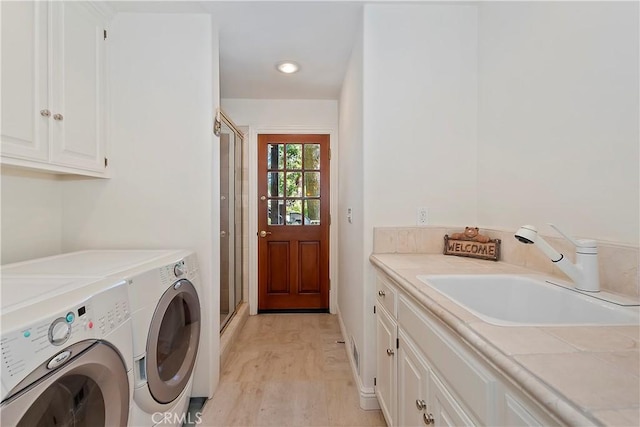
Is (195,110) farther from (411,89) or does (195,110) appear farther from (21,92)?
(411,89)

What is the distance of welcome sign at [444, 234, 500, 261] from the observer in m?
1.50

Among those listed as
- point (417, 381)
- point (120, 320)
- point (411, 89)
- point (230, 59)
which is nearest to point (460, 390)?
point (417, 381)

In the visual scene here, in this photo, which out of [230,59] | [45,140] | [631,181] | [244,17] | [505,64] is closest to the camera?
[631,181]

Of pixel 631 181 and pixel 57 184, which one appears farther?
pixel 57 184

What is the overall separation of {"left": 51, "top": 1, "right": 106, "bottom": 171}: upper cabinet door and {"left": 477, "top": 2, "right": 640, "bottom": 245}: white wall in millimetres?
2185

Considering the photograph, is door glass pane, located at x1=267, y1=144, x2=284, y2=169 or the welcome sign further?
door glass pane, located at x1=267, y1=144, x2=284, y2=169

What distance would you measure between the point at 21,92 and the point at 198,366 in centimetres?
162

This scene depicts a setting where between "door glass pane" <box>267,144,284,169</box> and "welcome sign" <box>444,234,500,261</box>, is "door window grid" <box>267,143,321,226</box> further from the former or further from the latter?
"welcome sign" <box>444,234,500,261</box>

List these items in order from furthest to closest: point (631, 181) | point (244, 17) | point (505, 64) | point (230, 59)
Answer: point (230, 59)
point (244, 17)
point (505, 64)
point (631, 181)

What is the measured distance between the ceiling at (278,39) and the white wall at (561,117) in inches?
34.6

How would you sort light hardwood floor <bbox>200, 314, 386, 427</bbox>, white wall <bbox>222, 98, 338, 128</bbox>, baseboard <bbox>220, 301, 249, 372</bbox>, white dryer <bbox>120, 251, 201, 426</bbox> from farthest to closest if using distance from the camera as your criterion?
white wall <bbox>222, 98, 338, 128</bbox> < baseboard <bbox>220, 301, 249, 372</bbox> < light hardwood floor <bbox>200, 314, 386, 427</bbox> < white dryer <bbox>120, 251, 201, 426</bbox>

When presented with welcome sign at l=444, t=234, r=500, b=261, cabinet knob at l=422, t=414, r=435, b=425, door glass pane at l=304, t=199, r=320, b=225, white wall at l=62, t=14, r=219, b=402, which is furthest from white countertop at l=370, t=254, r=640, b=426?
door glass pane at l=304, t=199, r=320, b=225

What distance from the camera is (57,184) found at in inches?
67.3

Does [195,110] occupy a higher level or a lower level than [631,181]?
higher
